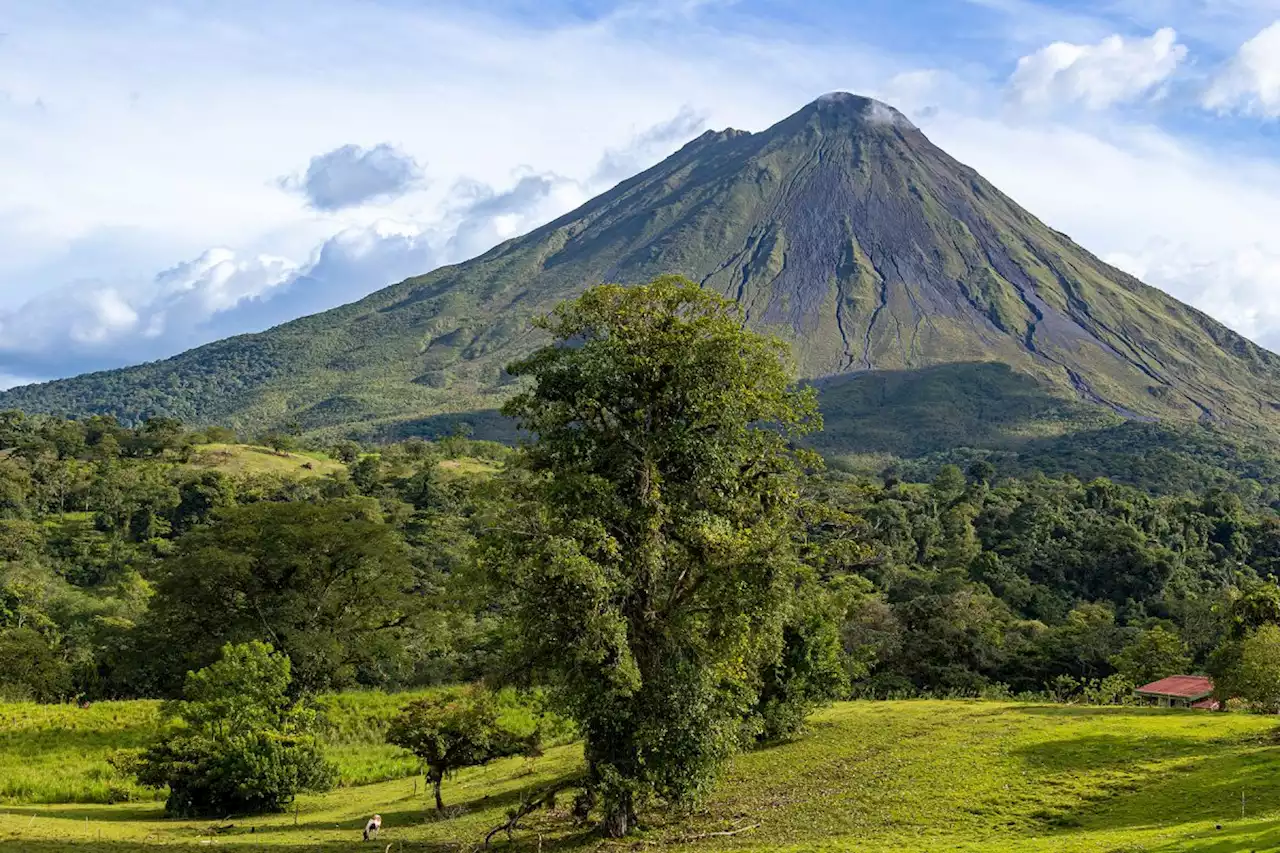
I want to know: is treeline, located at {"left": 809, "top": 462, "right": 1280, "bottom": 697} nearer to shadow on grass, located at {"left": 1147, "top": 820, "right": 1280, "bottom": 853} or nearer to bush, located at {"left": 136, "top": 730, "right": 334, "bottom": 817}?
shadow on grass, located at {"left": 1147, "top": 820, "right": 1280, "bottom": 853}

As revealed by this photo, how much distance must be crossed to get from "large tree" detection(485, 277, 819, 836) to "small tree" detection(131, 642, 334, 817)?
634cm

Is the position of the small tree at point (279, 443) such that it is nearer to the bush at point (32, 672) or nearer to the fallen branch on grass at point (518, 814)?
the bush at point (32, 672)

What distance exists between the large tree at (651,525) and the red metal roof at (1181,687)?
21354 mm

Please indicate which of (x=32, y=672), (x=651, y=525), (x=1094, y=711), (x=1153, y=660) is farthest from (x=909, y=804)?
(x=32, y=672)

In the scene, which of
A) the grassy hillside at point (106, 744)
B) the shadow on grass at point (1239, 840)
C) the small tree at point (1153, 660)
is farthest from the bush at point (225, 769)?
the small tree at point (1153, 660)

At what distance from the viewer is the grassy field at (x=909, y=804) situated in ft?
44.8

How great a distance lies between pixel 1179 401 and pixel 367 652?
525ft

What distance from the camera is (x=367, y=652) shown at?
1191 inches

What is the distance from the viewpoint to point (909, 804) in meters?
15.4

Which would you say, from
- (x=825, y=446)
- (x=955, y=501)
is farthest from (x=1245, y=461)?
(x=955, y=501)

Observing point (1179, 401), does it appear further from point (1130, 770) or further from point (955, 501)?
point (1130, 770)

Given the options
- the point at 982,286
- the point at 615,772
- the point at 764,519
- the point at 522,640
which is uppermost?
the point at 982,286

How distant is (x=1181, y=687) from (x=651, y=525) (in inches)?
Answer: 971

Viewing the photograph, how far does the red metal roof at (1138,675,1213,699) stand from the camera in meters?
31.1
